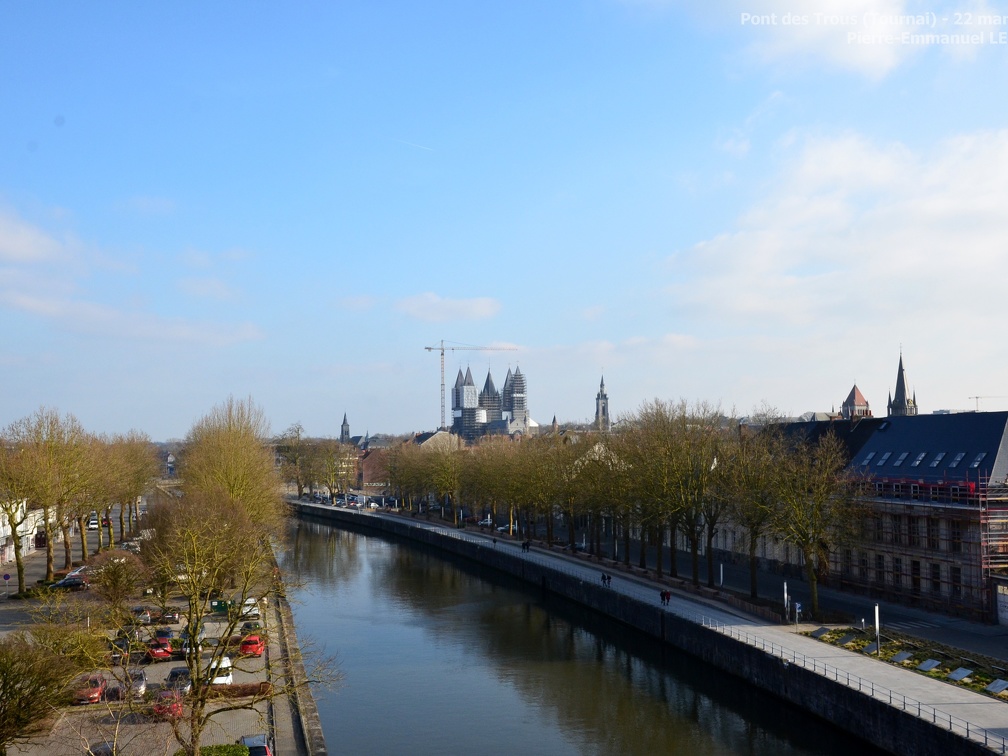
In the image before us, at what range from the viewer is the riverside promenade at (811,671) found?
25984 mm

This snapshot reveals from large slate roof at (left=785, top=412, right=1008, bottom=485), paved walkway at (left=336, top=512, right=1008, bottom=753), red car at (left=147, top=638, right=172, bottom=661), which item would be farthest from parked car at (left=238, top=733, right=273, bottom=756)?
large slate roof at (left=785, top=412, right=1008, bottom=485)

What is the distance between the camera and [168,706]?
23.8 m

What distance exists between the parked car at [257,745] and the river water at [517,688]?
15.0ft

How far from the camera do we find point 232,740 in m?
26.0

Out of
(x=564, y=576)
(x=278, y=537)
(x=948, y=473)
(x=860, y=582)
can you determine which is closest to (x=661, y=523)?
(x=564, y=576)

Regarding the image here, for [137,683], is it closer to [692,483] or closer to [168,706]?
[168,706]

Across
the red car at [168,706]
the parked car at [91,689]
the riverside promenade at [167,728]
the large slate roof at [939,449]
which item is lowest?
the riverside promenade at [167,728]

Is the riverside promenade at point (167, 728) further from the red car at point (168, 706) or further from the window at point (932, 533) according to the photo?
the window at point (932, 533)

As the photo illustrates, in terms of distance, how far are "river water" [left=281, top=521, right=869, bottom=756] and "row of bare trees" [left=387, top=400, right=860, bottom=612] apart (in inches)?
291

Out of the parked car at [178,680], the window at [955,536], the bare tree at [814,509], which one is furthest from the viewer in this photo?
the bare tree at [814,509]

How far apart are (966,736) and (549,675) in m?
18.0

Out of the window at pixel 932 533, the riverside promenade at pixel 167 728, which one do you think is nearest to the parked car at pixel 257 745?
the riverside promenade at pixel 167 728

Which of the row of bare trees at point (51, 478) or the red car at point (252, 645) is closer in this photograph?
the red car at point (252, 645)

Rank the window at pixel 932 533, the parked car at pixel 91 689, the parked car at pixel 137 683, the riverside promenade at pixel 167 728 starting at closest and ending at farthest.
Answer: the riverside promenade at pixel 167 728, the parked car at pixel 137 683, the parked car at pixel 91 689, the window at pixel 932 533
